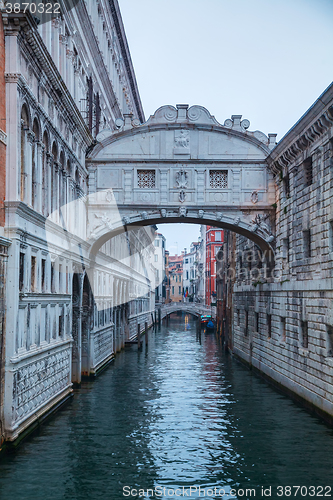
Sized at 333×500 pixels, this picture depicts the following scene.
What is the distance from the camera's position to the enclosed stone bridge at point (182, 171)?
2002cm

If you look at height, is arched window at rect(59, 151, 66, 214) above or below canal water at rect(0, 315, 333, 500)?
above

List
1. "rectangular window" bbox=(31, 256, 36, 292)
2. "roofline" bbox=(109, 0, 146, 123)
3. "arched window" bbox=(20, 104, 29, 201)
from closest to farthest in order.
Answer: "arched window" bbox=(20, 104, 29, 201)
"rectangular window" bbox=(31, 256, 36, 292)
"roofline" bbox=(109, 0, 146, 123)

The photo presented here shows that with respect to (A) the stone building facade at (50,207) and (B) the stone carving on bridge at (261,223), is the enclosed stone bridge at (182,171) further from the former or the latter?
(A) the stone building facade at (50,207)

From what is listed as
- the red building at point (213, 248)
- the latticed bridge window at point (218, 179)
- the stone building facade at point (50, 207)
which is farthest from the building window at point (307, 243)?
the red building at point (213, 248)

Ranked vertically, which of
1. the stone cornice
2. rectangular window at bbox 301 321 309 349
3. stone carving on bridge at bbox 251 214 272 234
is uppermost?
the stone cornice

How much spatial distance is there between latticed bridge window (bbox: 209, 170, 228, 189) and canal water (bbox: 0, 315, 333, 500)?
6.92 meters

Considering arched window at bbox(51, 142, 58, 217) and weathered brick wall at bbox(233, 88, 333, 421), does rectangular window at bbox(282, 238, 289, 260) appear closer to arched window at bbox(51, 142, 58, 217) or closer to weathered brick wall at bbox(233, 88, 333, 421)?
weathered brick wall at bbox(233, 88, 333, 421)

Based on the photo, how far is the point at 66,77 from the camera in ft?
54.7

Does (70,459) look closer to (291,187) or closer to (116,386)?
(116,386)

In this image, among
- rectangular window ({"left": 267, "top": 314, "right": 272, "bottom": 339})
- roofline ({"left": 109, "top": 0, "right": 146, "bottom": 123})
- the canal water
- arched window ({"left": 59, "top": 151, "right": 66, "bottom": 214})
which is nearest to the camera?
the canal water

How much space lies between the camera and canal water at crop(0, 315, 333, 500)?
9695 millimetres

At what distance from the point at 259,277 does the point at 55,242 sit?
35.7ft

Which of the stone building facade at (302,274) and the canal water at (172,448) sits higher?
the stone building facade at (302,274)

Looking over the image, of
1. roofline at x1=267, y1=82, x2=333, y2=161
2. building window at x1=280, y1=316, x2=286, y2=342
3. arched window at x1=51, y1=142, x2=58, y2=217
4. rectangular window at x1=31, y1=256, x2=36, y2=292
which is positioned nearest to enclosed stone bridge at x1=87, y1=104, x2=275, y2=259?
roofline at x1=267, y1=82, x2=333, y2=161
